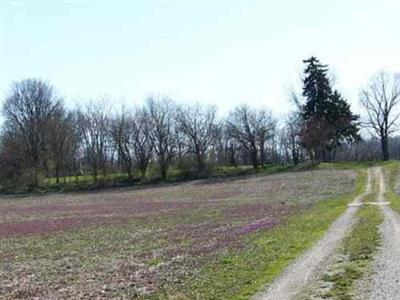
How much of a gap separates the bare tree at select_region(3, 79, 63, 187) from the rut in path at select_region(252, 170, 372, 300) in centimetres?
10691

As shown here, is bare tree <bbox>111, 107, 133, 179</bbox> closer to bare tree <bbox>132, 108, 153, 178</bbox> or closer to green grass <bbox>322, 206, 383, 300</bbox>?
bare tree <bbox>132, 108, 153, 178</bbox>

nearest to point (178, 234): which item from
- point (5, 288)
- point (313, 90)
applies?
point (5, 288)

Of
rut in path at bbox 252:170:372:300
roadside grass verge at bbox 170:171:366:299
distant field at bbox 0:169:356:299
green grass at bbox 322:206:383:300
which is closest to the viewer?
green grass at bbox 322:206:383:300

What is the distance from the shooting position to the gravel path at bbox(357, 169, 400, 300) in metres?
13.9

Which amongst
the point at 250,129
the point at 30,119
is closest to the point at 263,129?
the point at 250,129

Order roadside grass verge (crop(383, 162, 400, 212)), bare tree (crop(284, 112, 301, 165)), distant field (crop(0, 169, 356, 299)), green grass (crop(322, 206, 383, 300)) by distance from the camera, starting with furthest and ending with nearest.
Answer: bare tree (crop(284, 112, 301, 165))
roadside grass verge (crop(383, 162, 400, 212))
distant field (crop(0, 169, 356, 299))
green grass (crop(322, 206, 383, 300))

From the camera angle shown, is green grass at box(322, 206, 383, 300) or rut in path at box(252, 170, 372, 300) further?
rut in path at box(252, 170, 372, 300)

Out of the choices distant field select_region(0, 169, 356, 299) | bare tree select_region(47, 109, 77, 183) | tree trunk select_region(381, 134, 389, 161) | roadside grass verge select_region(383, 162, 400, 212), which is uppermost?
bare tree select_region(47, 109, 77, 183)

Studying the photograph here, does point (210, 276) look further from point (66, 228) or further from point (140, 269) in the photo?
point (66, 228)

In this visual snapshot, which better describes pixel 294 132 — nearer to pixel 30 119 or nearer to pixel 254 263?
pixel 30 119

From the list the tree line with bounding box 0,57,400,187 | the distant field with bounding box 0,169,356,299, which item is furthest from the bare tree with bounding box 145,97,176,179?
the distant field with bounding box 0,169,356,299

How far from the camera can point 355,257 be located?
19.6 m

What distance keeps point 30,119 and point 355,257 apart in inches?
4588

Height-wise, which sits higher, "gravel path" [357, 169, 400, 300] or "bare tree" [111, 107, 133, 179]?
"bare tree" [111, 107, 133, 179]
